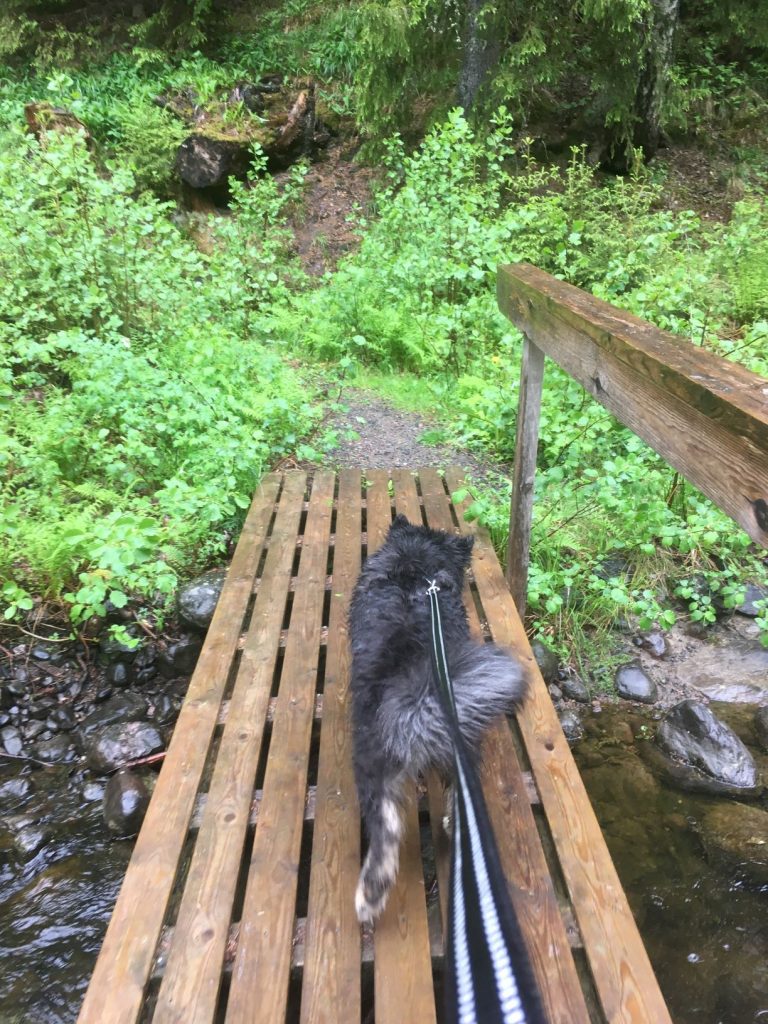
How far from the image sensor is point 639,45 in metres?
7.69

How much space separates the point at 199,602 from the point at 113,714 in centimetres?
77

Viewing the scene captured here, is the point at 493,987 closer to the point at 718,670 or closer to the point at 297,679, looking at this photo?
the point at 297,679

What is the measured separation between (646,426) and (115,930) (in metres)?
2.04

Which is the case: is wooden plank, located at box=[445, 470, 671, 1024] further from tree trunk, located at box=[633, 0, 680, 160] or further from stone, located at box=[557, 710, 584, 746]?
tree trunk, located at box=[633, 0, 680, 160]

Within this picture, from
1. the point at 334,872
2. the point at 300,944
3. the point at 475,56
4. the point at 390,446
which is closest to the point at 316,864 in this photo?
the point at 334,872

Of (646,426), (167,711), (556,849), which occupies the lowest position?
(167,711)

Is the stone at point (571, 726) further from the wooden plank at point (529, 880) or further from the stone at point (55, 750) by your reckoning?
the stone at point (55, 750)

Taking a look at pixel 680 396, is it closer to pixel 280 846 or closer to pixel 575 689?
pixel 280 846

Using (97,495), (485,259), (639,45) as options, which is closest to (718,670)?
(97,495)

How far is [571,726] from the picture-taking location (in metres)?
3.46

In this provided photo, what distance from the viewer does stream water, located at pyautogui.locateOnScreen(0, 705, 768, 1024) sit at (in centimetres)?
232

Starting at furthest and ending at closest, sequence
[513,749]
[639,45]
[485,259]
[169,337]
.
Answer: [639,45], [485,259], [169,337], [513,749]

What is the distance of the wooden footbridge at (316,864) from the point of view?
1.58 meters

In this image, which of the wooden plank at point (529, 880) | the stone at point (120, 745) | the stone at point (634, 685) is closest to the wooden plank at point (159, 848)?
the stone at point (120, 745)
